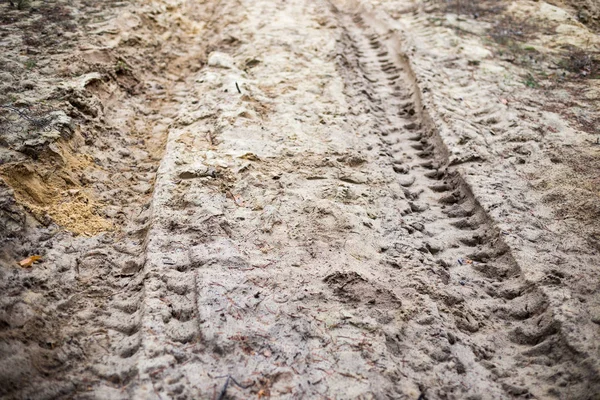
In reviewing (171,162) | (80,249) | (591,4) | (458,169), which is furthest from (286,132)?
(591,4)

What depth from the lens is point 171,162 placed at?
334cm

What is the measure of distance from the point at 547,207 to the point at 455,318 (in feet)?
4.35

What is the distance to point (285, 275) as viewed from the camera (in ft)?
8.49

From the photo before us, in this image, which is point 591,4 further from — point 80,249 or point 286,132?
point 80,249

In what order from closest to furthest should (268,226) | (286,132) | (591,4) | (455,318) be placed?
(455,318) < (268,226) < (286,132) < (591,4)

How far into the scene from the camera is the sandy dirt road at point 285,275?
2.06 meters

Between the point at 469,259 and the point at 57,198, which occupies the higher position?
the point at 57,198

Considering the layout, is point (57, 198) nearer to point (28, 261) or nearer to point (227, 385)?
point (28, 261)

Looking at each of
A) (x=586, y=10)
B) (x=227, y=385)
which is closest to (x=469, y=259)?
(x=227, y=385)

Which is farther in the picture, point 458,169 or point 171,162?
point 458,169

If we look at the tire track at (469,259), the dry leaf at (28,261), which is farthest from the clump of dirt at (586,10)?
the dry leaf at (28,261)

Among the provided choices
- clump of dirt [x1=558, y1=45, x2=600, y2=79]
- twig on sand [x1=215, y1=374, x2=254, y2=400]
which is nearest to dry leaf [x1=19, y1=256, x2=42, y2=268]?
twig on sand [x1=215, y1=374, x2=254, y2=400]

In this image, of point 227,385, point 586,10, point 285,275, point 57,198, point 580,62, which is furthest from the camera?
point 586,10

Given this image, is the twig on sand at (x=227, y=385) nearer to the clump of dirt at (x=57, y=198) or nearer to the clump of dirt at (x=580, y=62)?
the clump of dirt at (x=57, y=198)
